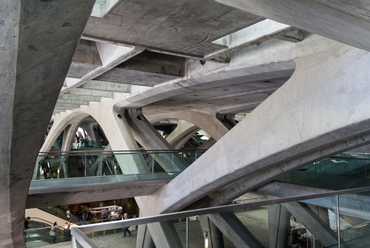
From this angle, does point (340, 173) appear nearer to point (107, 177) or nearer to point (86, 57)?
point (107, 177)

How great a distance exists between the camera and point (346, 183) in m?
10.8

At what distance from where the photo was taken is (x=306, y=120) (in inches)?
233

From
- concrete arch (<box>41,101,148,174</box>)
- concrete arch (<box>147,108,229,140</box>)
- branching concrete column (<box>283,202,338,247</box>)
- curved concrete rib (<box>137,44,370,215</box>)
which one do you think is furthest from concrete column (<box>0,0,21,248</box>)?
concrete arch (<box>147,108,229,140</box>)

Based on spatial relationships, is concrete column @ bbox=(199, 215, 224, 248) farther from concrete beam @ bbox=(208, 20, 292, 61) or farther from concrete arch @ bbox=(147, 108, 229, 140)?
concrete arch @ bbox=(147, 108, 229, 140)

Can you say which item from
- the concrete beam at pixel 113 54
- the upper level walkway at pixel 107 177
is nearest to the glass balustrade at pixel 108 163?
the upper level walkway at pixel 107 177

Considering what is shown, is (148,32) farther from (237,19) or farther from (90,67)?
(90,67)

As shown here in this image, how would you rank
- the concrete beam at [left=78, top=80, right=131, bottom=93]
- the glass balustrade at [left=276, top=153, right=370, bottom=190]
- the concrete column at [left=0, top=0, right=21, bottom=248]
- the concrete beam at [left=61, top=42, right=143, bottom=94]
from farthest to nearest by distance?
the concrete beam at [left=78, top=80, right=131, bottom=93]
the glass balustrade at [left=276, top=153, right=370, bottom=190]
the concrete beam at [left=61, top=42, right=143, bottom=94]
the concrete column at [left=0, top=0, right=21, bottom=248]

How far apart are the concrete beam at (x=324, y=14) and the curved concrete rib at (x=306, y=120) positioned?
2.19 m

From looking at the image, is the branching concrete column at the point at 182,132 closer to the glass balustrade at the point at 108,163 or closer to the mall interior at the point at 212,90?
the mall interior at the point at 212,90

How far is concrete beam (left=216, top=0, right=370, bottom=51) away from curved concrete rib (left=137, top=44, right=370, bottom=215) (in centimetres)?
219

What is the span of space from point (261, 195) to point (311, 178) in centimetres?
264

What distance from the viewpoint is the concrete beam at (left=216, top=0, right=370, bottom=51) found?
2.22m

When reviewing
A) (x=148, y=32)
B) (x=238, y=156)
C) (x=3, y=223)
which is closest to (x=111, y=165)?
(x=3, y=223)

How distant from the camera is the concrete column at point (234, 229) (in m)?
3.65
